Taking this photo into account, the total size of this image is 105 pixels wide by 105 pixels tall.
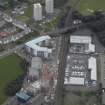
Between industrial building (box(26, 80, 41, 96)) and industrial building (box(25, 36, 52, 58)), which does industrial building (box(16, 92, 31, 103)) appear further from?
industrial building (box(25, 36, 52, 58))

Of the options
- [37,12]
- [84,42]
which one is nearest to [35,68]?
[84,42]

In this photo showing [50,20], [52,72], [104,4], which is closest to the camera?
[52,72]

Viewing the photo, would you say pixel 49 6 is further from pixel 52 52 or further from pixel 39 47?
pixel 52 52

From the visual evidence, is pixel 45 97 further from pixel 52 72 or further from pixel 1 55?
pixel 1 55

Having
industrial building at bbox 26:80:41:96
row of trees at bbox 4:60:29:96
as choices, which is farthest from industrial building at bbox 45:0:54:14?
industrial building at bbox 26:80:41:96

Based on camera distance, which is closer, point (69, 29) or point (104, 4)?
point (69, 29)

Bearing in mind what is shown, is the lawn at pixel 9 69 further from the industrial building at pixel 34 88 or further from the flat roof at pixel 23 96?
the industrial building at pixel 34 88

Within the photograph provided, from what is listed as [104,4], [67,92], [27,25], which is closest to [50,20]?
[27,25]
